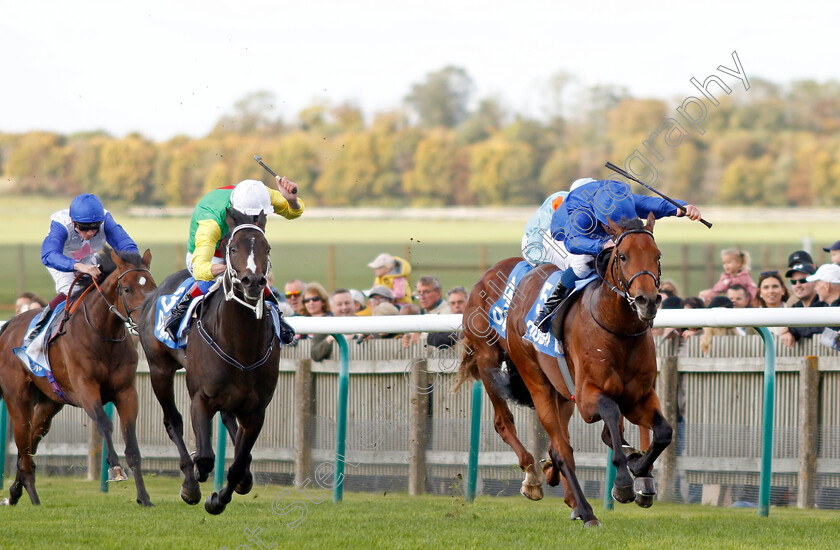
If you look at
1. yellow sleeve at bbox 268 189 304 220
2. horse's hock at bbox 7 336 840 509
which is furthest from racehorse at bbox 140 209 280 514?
horse's hock at bbox 7 336 840 509

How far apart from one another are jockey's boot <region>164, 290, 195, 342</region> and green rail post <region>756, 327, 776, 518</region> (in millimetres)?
3129

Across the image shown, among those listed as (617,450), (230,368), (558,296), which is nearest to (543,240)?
(558,296)

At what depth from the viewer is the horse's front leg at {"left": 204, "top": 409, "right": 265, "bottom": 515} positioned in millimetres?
5836

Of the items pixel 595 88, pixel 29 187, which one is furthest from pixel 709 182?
pixel 29 187

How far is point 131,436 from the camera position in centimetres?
700

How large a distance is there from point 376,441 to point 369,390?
0.44 m

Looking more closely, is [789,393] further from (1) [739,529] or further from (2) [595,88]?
(2) [595,88]

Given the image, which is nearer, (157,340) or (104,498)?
(157,340)

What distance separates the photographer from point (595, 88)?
49.1 m

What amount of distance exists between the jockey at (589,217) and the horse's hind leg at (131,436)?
2.63 meters

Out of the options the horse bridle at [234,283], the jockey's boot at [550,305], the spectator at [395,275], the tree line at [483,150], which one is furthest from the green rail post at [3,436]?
the tree line at [483,150]

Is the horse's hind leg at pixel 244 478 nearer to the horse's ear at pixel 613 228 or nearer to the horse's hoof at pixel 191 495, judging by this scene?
the horse's hoof at pixel 191 495

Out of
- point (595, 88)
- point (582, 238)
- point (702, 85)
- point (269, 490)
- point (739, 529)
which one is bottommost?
point (269, 490)

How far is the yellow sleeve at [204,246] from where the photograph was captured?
5953 millimetres
